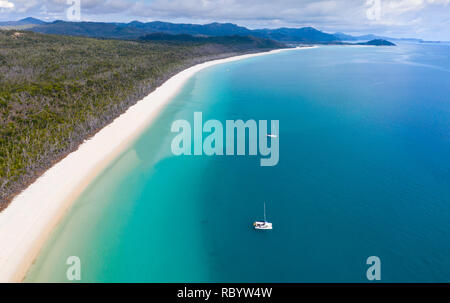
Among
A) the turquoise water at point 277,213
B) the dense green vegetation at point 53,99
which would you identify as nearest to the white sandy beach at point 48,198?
the turquoise water at point 277,213

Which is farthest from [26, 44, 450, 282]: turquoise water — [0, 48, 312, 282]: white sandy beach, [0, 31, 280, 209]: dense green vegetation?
[0, 31, 280, 209]: dense green vegetation

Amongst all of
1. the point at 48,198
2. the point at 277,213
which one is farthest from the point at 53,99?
the point at 277,213

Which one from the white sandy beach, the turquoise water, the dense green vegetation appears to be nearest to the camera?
the turquoise water

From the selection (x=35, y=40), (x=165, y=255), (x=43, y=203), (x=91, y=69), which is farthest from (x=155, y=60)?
(x=165, y=255)

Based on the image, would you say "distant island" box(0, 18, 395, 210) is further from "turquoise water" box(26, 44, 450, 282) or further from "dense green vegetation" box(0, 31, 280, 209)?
"turquoise water" box(26, 44, 450, 282)
